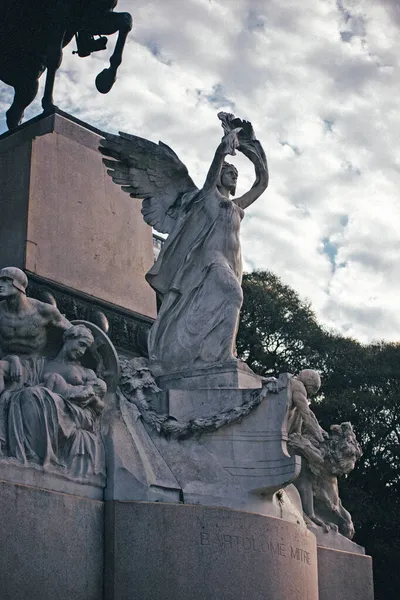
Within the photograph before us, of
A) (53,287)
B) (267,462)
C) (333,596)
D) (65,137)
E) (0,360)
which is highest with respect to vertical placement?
(65,137)

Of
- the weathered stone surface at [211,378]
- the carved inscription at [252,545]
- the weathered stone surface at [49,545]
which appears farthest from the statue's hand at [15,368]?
the carved inscription at [252,545]

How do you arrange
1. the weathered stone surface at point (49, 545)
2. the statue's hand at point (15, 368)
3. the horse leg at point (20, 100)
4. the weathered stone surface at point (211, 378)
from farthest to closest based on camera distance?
1. the horse leg at point (20, 100)
2. the weathered stone surface at point (211, 378)
3. the statue's hand at point (15, 368)
4. the weathered stone surface at point (49, 545)

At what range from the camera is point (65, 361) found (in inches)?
433

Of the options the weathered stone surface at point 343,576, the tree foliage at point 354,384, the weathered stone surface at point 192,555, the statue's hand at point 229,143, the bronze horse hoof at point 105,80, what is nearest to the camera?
the weathered stone surface at point 192,555

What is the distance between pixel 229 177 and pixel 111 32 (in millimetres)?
3541

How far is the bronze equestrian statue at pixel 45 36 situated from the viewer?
15.1 m

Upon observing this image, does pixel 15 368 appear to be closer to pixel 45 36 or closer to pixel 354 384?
pixel 45 36

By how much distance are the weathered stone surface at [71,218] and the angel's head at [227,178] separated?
5.88ft

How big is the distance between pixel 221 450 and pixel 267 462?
467 millimetres

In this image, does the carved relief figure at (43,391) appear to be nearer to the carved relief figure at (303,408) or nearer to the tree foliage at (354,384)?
the carved relief figure at (303,408)

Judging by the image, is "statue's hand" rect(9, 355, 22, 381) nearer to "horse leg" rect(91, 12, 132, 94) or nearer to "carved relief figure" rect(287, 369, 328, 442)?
"carved relief figure" rect(287, 369, 328, 442)

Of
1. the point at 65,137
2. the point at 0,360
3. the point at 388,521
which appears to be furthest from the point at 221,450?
the point at 388,521

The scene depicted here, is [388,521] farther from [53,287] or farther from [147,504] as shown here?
[147,504]

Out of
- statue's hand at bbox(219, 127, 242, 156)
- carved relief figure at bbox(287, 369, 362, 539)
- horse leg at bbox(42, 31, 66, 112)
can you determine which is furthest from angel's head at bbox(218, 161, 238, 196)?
horse leg at bbox(42, 31, 66, 112)
